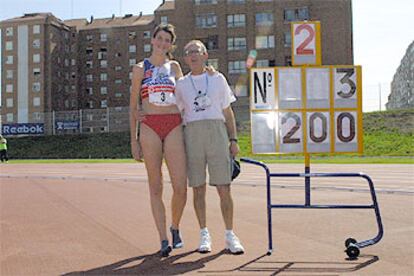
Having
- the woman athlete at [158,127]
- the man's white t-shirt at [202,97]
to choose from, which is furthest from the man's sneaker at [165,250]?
the man's white t-shirt at [202,97]

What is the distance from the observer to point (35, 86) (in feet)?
276

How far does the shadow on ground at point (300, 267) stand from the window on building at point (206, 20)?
59.9 m

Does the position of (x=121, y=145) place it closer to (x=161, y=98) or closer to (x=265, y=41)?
(x=265, y=41)

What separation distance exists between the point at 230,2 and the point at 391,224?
192 feet

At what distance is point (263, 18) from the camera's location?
62.4m

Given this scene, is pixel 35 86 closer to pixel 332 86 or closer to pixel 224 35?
pixel 224 35

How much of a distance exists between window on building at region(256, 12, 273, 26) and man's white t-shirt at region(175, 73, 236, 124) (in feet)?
193

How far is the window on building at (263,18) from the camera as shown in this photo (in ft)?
204

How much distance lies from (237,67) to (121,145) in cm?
2015

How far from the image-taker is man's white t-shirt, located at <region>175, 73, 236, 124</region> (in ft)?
16.8

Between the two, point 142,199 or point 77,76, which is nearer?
point 142,199

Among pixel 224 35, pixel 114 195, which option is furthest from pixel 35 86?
pixel 114 195

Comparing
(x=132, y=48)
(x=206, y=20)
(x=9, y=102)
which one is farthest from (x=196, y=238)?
(x=9, y=102)

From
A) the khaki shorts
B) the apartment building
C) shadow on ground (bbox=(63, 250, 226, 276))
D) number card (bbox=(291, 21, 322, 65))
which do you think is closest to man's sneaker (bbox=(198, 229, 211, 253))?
shadow on ground (bbox=(63, 250, 226, 276))
